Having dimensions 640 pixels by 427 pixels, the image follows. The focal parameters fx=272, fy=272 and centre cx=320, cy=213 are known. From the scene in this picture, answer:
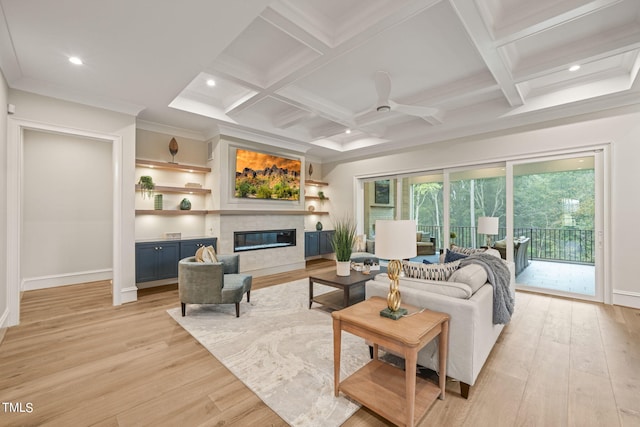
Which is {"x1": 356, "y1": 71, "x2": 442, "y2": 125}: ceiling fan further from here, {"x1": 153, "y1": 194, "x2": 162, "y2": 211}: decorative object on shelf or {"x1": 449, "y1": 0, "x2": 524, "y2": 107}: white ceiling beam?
{"x1": 153, "y1": 194, "x2": 162, "y2": 211}: decorative object on shelf

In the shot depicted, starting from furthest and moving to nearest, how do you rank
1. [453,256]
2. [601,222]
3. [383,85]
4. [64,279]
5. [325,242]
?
1. [325,242]
2. [64,279]
3. [601,222]
4. [453,256]
5. [383,85]

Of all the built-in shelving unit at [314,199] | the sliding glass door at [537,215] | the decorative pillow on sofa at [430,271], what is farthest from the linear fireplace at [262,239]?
the decorative pillow on sofa at [430,271]

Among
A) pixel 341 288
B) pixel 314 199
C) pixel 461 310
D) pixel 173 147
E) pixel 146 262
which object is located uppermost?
pixel 173 147

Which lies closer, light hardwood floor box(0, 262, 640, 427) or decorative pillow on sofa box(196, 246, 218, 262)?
light hardwood floor box(0, 262, 640, 427)

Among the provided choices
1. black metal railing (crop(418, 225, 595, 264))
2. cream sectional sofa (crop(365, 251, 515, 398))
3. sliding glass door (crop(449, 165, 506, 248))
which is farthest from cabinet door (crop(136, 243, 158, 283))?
black metal railing (crop(418, 225, 595, 264))

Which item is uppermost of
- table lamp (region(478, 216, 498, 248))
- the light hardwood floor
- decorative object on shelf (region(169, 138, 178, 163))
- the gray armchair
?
decorative object on shelf (region(169, 138, 178, 163))

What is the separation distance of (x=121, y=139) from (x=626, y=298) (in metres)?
7.67

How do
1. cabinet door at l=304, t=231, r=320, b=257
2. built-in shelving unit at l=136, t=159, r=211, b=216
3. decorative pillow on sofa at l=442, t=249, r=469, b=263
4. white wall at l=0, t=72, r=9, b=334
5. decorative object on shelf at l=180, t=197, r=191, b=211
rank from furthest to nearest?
1. cabinet door at l=304, t=231, r=320, b=257
2. decorative object on shelf at l=180, t=197, r=191, b=211
3. built-in shelving unit at l=136, t=159, r=211, b=216
4. decorative pillow on sofa at l=442, t=249, r=469, b=263
5. white wall at l=0, t=72, r=9, b=334

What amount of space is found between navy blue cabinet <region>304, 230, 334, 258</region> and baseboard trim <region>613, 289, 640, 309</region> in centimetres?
511

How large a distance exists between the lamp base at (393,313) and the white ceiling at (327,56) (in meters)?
2.47

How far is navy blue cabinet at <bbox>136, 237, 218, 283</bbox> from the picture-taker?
4.44m

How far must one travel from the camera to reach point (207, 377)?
2.25 metres

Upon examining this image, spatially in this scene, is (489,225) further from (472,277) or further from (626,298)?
(472,277)

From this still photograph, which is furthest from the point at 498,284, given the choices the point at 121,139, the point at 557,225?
the point at 121,139
